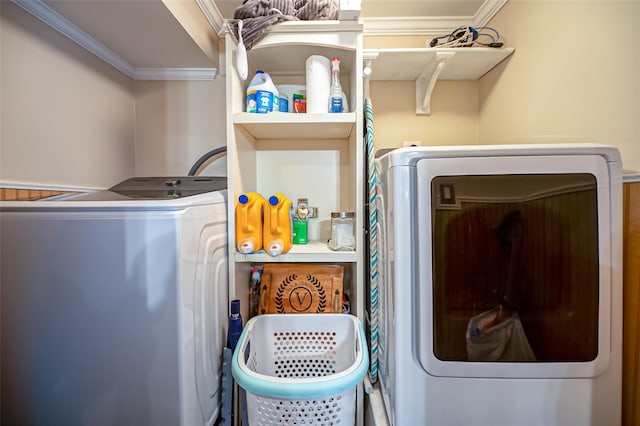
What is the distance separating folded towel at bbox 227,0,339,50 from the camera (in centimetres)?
100

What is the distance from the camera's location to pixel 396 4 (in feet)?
4.48

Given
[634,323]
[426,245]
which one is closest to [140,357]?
[426,245]

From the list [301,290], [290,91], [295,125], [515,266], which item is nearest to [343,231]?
[301,290]

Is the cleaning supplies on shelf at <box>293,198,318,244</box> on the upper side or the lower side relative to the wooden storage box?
upper

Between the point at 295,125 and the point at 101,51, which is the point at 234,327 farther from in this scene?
the point at 101,51

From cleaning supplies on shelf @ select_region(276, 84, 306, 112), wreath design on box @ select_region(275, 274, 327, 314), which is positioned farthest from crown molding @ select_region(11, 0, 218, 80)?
wreath design on box @ select_region(275, 274, 327, 314)

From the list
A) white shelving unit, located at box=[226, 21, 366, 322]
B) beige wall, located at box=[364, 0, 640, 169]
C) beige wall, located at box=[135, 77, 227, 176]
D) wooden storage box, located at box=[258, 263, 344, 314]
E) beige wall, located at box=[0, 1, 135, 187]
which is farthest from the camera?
beige wall, located at box=[135, 77, 227, 176]

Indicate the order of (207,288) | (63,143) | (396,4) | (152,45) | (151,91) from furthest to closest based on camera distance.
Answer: (151,91)
(396,4)
(152,45)
(63,143)
(207,288)

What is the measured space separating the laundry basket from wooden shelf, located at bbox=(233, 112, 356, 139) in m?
0.77

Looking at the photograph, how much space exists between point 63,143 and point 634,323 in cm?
200

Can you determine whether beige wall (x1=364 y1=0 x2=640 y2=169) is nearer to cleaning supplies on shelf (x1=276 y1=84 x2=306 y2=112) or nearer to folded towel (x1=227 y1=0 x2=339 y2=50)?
cleaning supplies on shelf (x1=276 y1=84 x2=306 y2=112)

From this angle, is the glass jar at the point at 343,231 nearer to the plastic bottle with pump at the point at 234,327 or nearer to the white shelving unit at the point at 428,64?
the plastic bottle with pump at the point at 234,327

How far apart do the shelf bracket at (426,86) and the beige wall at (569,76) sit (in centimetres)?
31

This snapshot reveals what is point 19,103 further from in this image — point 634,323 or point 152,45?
point 634,323
